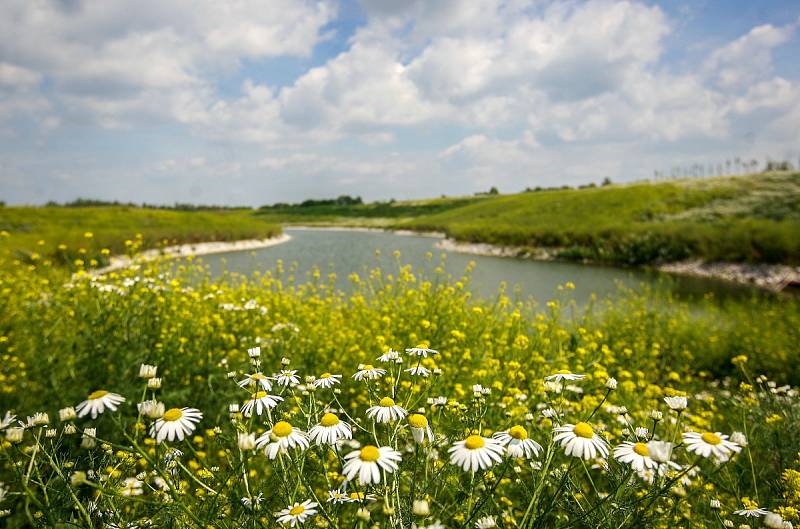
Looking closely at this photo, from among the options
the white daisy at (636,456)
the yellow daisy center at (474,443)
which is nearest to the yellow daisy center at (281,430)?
the yellow daisy center at (474,443)

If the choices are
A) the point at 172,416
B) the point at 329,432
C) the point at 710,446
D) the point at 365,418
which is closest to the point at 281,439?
the point at 329,432

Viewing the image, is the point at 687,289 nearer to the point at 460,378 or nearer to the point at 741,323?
the point at 741,323

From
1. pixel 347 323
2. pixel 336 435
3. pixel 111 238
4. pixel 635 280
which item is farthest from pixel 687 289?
pixel 111 238

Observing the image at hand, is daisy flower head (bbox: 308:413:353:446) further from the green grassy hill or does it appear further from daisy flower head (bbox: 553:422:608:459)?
the green grassy hill

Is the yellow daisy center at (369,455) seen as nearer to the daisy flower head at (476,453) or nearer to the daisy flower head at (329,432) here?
the daisy flower head at (329,432)

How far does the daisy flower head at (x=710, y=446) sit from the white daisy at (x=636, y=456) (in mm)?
127

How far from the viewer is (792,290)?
17.7 m

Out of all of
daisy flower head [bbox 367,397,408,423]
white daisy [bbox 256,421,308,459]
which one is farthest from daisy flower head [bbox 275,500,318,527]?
daisy flower head [bbox 367,397,408,423]

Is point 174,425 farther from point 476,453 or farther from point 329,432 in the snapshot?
point 476,453

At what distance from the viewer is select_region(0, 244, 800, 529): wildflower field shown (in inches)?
58.4

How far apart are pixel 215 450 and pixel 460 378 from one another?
2.32 meters

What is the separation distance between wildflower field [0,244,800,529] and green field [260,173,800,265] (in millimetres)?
19091

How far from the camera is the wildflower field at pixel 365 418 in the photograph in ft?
4.87

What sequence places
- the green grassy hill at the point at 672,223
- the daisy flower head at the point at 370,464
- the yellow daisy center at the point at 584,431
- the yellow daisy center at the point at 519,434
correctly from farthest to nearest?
the green grassy hill at the point at 672,223 < the yellow daisy center at the point at 519,434 < the yellow daisy center at the point at 584,431 < the daisy flower head at the point at 370,464
